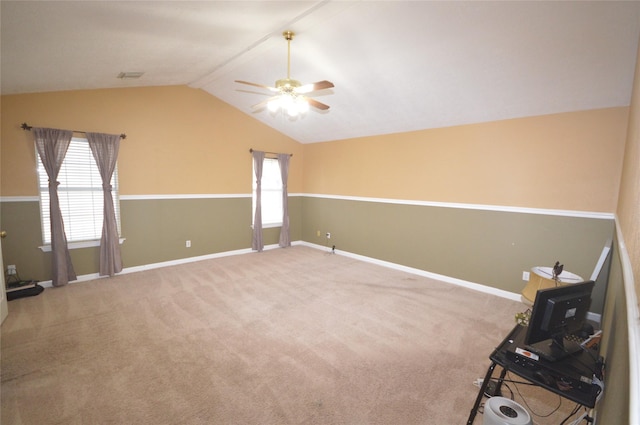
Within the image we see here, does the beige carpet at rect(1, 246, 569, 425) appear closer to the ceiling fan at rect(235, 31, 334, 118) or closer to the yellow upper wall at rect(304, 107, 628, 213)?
the yellow upper wall at rect(304, 107, 628, 213)

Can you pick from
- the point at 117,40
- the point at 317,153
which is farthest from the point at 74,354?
the point at 317,153

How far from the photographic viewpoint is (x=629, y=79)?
276 centimetres

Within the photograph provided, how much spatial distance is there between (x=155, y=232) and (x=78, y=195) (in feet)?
3.89

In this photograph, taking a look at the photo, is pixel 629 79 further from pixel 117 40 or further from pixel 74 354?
pixel 74 354

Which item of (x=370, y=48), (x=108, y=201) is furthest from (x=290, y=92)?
(x=108, y=201)

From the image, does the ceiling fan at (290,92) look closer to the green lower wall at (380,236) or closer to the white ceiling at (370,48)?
the white ceiling at (370,48)

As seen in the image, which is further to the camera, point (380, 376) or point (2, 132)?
point (2, 132)

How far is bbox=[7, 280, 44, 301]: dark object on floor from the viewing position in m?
3.62

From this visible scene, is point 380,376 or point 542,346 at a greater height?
point 542,346

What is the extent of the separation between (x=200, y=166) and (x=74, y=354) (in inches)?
139

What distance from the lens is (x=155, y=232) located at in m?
5.01

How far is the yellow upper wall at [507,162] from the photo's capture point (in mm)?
3252

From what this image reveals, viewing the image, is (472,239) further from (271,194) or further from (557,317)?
(271,194)

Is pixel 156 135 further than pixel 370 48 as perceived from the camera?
Yes
